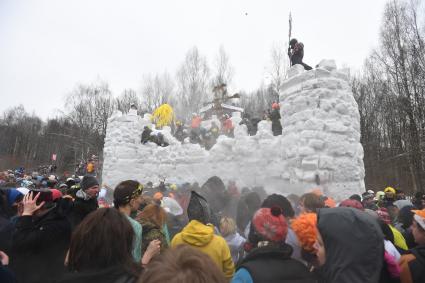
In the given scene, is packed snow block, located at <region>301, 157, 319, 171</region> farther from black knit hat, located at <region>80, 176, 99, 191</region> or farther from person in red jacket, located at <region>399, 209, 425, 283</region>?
black knit hat, located at <region>80, 176, 99, 191</region>

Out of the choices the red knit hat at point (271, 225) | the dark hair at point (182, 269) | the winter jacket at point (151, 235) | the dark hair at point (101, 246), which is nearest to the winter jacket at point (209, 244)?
the winter jacket at point (151, 235)

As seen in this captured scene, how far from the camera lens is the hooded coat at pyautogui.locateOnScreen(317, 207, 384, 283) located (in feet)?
5.87

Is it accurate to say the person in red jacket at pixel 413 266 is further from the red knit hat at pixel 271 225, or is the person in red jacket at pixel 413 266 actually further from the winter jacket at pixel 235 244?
the winter jacket at pixel 235 244

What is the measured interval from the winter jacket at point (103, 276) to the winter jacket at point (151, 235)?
34.5 inches

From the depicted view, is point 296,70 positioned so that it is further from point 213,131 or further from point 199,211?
point 199,211

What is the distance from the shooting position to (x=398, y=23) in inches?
596

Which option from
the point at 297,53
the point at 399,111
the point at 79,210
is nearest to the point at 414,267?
the point at 79,210

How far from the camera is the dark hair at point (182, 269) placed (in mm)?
989

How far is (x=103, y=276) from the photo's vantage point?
1530mm

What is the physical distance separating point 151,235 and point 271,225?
104 cm

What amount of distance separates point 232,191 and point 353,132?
306 centimetres

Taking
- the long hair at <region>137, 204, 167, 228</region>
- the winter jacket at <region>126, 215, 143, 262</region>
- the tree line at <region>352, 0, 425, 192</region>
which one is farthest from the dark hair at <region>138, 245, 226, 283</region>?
the tree line at <region>352, 0, 425, 192</region>

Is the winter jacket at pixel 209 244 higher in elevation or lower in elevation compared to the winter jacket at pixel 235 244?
higher

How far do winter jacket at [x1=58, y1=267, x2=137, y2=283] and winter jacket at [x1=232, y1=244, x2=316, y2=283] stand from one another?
66 cm
